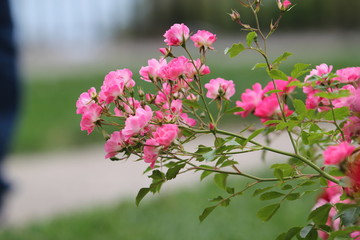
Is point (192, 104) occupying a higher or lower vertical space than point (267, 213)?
higher

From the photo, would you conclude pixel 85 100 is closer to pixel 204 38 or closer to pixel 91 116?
pixel 91 116

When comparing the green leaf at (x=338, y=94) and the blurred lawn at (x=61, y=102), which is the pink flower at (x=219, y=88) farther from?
the blurred lawn at (x=61, y=102)

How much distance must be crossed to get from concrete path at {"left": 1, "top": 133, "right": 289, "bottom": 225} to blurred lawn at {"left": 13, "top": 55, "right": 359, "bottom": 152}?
1.01 feet

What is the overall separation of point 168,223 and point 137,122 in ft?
8.02

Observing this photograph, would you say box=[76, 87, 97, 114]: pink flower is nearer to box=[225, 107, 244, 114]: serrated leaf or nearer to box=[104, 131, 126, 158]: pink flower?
box=[104, 131, 126, 158]: pink flower

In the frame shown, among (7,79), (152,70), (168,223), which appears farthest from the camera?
(7,79)

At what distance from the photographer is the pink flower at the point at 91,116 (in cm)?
105

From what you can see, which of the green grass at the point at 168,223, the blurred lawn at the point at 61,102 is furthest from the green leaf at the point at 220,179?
the blurred lawn at the point at 61,102

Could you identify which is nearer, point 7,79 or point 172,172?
point 172,172

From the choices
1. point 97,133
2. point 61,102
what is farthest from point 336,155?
point 61,102

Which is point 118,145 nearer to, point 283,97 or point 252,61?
point 283,97

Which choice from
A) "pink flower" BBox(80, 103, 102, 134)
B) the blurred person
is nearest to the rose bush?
"pink flower" BBox(80, 103, 102, 134)

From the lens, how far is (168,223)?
3.38 m

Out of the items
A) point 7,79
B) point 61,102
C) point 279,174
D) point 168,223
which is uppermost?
point 279,174
